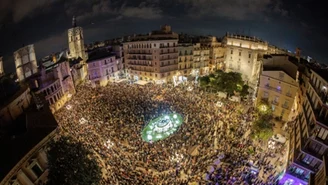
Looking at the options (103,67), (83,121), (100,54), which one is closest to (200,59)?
(103,67)

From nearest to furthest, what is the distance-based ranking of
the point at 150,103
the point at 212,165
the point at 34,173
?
the point at 34,173 → the point at 212,165 → the point at 150,103

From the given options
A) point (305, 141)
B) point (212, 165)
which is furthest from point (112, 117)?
point (305, 141)

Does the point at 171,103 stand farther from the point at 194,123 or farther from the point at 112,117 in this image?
the point at 112,117

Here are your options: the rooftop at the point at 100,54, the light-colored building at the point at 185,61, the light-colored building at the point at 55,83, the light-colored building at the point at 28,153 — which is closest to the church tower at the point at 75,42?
the rooftop at the point at 100,54

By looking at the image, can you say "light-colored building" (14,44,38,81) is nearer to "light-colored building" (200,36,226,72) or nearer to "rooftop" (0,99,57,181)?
"rooftop" (0,99,57,181)

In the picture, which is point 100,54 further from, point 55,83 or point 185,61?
point 185,61

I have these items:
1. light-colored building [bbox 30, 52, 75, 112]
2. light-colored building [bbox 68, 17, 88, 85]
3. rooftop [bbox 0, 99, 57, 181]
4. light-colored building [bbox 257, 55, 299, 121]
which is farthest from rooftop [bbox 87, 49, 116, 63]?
light-colored building [bbox 257, 55, 299, 121]
